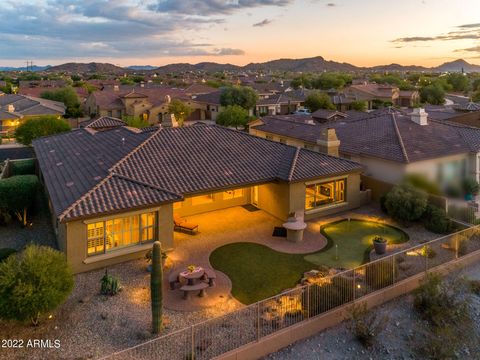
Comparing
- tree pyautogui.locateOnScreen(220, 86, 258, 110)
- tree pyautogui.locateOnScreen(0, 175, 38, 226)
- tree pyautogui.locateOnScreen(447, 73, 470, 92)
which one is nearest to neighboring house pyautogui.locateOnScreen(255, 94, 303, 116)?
tree pyautogui.locateOnScreen(220, 86, 258, 110)

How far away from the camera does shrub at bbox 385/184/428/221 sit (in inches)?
896

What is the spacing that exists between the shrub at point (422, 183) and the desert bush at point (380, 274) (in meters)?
10.6

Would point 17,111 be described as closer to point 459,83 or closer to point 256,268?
point 256,268

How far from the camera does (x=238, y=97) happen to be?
79250 millimetres

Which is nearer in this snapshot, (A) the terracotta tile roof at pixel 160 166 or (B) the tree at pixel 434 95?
(A) the terracotta tile roof at pixel 160 166

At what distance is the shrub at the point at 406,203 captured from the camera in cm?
2275

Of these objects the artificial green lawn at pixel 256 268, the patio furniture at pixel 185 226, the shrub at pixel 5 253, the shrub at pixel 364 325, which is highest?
the patio furniture at pixel 185 226

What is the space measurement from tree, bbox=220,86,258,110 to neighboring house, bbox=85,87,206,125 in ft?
23.3

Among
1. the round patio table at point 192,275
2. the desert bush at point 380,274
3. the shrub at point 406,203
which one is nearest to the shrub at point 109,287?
the round patio table at point 192,275

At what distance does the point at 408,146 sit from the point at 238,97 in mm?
53936

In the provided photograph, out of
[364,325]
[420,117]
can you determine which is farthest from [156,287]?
[420,117]

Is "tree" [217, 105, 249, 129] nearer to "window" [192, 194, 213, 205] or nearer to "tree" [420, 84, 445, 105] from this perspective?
"window" [192, 194, 213, 205]

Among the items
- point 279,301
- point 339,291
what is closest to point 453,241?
point 339,291

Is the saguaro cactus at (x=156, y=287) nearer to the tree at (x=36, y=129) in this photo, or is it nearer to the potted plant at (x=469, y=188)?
the potted plant at (x=469, y=188)
